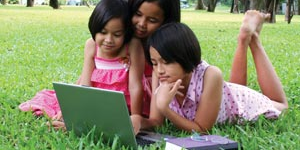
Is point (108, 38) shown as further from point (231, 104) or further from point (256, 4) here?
point (256, 4)

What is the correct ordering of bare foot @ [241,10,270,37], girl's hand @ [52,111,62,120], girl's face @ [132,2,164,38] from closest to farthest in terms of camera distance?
girl's face @ [132,2,164,38], girl's hand @ [52,111,62,120], bare foot @ [241,10,270,37]

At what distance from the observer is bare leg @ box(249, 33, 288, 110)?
3.74 m

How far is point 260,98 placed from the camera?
3.52 meters

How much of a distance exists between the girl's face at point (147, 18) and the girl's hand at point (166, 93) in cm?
52

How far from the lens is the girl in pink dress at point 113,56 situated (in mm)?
3139

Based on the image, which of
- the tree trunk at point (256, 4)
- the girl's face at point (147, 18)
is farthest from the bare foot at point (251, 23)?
the tree trunk at point (256, 4)

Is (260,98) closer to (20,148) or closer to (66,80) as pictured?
(20,148)

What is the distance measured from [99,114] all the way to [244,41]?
1607 mm

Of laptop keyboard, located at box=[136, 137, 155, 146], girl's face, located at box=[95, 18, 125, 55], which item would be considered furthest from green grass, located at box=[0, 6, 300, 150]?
girl's face, located at box=[95, 18, 125, 55]

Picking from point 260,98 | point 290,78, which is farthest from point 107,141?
point 290,78

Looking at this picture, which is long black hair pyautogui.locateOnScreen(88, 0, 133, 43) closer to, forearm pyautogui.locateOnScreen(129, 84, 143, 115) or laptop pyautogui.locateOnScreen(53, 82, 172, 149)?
forearm pyautogui.locateOnScreen(129, 84, 143, 115)

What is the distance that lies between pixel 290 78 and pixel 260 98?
1.64 meters

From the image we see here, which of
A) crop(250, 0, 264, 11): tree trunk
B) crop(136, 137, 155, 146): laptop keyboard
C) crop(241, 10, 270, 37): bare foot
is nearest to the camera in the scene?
crop(136, 137, 155, 146): laptop keyboard

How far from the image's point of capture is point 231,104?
3342mm
